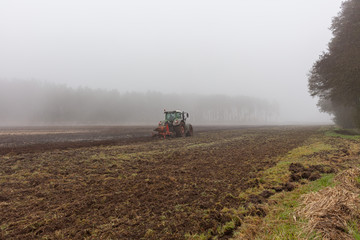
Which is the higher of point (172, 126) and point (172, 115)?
point (172, 115)

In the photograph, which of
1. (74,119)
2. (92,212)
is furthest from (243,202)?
(74,119)

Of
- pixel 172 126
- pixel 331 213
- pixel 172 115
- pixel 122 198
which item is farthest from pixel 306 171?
pixel 172 115

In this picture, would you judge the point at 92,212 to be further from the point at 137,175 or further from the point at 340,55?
the point at 340,55

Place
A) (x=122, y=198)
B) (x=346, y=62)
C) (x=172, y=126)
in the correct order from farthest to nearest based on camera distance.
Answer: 1. (x=172, y=126)
2. (x=346, y=62)
3. (x=122, y=198)

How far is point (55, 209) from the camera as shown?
14.8 feet

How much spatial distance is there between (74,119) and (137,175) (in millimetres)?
86850

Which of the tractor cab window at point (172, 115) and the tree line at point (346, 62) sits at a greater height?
the tree line at point (346, 62)

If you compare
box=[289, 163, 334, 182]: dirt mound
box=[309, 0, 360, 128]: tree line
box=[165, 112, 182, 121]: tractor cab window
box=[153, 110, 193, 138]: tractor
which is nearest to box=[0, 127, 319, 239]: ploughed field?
box=[289, 163, 334, 182]: dirt mound

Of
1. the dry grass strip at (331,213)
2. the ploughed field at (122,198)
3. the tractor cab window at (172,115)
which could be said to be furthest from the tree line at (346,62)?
the dry grass strip at (331,213)

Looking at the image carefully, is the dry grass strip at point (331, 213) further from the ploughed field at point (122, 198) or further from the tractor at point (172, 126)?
the tractor at point (172, 126)

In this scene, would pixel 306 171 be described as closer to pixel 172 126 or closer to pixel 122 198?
pixel 122 198

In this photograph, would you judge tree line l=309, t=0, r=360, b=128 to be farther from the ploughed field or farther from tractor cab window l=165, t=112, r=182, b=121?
tractor cab window l=165, t=112, r=182, b=121

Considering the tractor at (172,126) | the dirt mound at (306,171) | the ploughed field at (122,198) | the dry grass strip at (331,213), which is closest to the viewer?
the dry grass strip at (331,213)

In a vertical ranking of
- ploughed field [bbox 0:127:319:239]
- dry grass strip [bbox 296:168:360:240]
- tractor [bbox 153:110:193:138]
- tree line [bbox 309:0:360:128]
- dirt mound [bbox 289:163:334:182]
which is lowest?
ploughed field [bbox 0:127:319:239]
